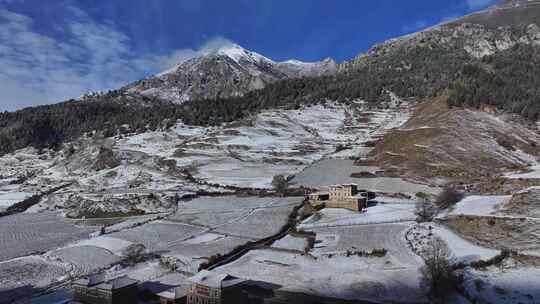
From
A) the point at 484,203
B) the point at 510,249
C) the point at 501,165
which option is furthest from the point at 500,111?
the point at 510,249

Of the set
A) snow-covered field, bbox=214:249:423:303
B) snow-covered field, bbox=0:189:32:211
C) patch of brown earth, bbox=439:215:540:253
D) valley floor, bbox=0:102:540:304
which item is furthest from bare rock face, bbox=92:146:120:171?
patch of brown earth, bbox=439:215:540:253

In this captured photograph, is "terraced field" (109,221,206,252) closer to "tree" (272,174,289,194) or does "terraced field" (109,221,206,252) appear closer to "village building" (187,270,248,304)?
"village building" (187,270,248,304)

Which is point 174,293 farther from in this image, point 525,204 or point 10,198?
point 10,198

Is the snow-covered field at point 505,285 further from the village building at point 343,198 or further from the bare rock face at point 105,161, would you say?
the bare rock face at point 105,161

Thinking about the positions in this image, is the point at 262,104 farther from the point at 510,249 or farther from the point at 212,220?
the point at 510,249

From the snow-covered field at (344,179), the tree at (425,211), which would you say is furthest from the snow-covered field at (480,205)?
the snow-covered field at (344,179)
